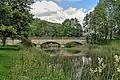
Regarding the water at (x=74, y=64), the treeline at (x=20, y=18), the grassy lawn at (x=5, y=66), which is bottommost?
the water at (x=74, y=64)

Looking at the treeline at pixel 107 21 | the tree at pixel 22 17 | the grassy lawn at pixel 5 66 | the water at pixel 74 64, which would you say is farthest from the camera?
the treeline at pixel 107 21

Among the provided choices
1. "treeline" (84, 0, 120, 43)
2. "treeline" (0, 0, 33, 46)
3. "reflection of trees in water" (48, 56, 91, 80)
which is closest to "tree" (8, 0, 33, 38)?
"treeline" (0, 0, 33, 46)

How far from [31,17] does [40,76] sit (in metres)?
38.0

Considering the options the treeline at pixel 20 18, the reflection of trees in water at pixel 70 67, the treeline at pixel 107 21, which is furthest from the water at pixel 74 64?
the treeline at pixel 107 21

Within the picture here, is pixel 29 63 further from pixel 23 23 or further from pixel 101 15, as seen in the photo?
pixel 101 15

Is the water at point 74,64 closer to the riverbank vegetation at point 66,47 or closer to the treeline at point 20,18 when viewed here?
the riverbank vegetation at point 66,47

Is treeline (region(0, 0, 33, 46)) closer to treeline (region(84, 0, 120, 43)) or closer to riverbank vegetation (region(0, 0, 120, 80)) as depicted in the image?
riverbank vegetation (region(0, 0, 120, 80))

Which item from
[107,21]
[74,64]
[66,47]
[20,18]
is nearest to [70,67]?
[74,64]

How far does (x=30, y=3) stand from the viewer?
53.9 metres

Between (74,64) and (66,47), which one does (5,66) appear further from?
(66,47)

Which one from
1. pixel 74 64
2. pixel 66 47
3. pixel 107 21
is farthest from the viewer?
pixel 66 47

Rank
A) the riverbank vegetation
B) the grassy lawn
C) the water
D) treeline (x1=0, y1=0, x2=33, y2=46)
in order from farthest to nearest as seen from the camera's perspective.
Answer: treeline (x1=0, y1=0, x2=33, y2=46) < the water < the grassy lawn < the riverbank vegetation

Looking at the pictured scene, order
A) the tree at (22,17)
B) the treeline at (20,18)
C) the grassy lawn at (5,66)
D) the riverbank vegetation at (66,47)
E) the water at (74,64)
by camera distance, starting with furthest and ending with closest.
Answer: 1. the tree at (22,17)
2. the treeline at (20,18)
3. the water at (74,64)
4. the grassy lawn at (5,66)
5. the riverbank vegetation at (66,47)

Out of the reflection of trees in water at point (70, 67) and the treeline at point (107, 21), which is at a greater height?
the treeline at point (107, 21)
